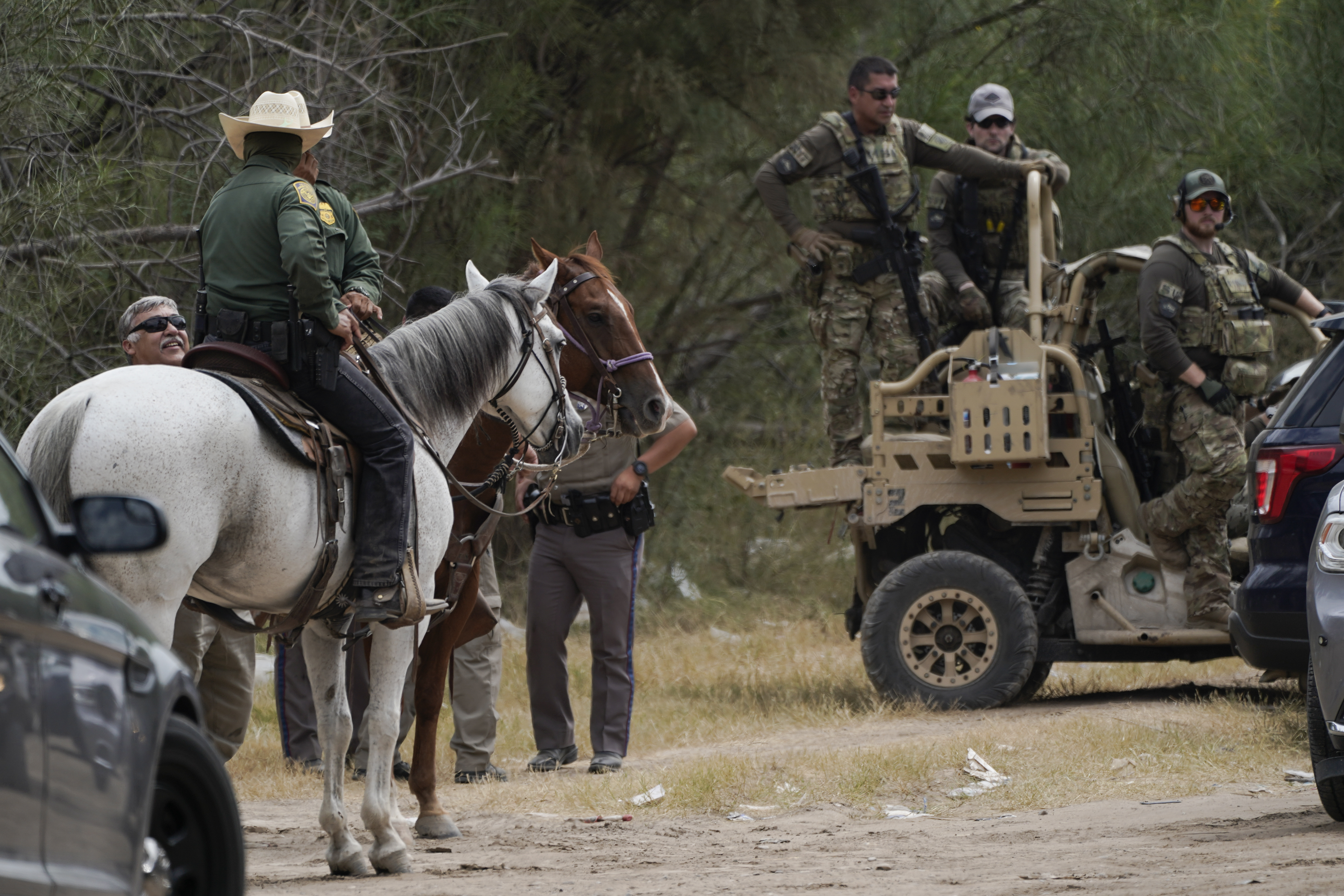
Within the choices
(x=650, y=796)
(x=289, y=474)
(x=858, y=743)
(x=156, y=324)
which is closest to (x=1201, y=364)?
(x=858, y=743)

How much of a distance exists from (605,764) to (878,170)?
4013 mm

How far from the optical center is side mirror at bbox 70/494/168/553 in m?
3.21

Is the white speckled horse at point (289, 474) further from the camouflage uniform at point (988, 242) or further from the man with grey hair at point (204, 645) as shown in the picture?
the camouflage uniform at point (988, 242)

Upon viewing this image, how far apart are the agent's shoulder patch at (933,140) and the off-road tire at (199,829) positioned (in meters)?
7.35

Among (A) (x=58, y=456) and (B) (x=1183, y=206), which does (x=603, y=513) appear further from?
(A) (x=58, y=456)

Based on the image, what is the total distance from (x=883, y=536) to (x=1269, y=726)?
8.76 feet

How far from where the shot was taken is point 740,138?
531 inches

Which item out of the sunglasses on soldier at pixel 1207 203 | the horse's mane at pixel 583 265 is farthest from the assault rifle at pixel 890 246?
the horse's mane at pixel 583 265

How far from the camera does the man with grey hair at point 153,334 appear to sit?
670 cm

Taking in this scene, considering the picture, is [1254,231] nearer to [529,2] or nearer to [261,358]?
[529,2]

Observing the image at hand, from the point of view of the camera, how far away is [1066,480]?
9180 millimetres

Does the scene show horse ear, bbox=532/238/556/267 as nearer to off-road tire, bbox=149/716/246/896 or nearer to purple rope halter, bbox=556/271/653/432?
purple rope halter, bbox=556/271/653/432

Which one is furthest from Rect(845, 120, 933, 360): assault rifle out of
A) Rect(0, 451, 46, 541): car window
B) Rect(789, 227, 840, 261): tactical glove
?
Rect(0, 451, 46, 541): car window

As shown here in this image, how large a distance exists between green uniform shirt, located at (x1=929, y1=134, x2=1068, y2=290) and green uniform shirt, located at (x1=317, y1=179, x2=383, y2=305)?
15.5 feet
